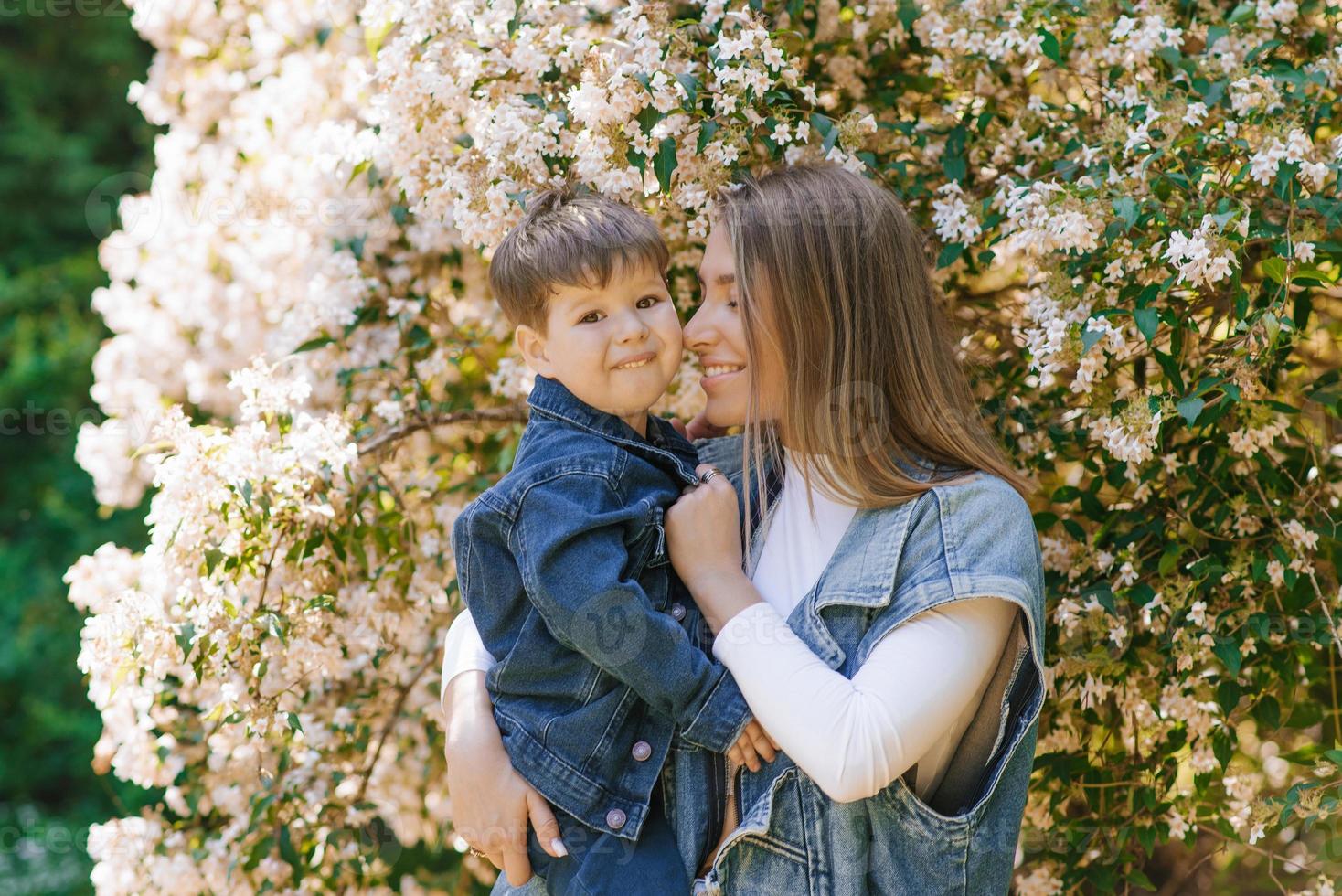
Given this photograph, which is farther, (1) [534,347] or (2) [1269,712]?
(2) [1269,712]

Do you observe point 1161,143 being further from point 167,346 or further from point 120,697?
point 167,346

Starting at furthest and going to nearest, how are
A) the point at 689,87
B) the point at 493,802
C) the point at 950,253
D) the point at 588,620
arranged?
1. the point at 950,253
2. the point at 689,87
3. the point at 493,802
4. the point at 588,620

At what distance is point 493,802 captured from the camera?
160 cm

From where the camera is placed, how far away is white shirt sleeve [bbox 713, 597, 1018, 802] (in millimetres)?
1370

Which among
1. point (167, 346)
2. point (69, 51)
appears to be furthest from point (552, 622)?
point (69, 51)

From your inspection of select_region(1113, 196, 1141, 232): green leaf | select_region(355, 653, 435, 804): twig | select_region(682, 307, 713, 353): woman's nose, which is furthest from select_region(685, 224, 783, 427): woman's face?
select_region(355, 653, 435, 804): twig

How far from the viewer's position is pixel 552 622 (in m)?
1.54

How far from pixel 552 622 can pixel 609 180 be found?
0.73 m

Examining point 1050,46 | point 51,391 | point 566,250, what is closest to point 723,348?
point 566,250

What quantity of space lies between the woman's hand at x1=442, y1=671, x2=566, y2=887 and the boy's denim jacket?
0.06 ft

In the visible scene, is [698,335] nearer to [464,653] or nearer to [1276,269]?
[464,653]

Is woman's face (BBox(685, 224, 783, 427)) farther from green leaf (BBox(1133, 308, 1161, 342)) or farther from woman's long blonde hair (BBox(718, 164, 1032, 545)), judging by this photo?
green leaf (BBox(1133, 308, 1161, 342))

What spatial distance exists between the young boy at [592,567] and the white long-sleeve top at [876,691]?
7cm

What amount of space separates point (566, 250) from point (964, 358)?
884mm
